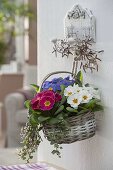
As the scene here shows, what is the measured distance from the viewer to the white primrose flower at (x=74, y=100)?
135 centimetres

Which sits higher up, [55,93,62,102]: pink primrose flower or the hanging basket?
[55,93,62,102]: pink primrose flower

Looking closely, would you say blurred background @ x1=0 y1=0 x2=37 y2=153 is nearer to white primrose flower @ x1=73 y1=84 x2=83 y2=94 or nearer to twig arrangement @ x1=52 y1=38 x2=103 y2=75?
twig arrangement @ x1=52 y1=38 x2=103 y2=75

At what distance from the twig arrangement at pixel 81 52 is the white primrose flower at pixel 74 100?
16cm

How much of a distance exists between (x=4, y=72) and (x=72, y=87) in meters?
4.80

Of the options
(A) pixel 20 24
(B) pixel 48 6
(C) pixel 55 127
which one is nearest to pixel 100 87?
(C) pixel 55 127

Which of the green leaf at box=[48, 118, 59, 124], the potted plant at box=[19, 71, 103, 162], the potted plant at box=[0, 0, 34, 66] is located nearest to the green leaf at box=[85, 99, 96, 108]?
the potted plant at box=[19, 71, 103, 162]

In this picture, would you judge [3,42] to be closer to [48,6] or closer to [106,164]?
[48,6]

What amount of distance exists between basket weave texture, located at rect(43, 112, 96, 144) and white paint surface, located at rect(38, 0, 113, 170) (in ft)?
0.32

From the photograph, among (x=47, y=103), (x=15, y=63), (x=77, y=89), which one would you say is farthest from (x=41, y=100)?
(x=15, y=63)

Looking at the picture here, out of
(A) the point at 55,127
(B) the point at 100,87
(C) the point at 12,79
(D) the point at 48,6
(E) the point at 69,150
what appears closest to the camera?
(A) the point at 55,127

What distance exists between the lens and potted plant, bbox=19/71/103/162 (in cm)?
134

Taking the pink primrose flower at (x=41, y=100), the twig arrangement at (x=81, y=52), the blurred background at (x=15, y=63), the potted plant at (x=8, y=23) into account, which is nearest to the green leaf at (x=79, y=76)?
the twig arrangement at (x=81, y=52)

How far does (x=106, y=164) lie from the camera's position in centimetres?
145

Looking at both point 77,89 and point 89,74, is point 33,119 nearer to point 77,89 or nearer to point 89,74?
point 77,89
